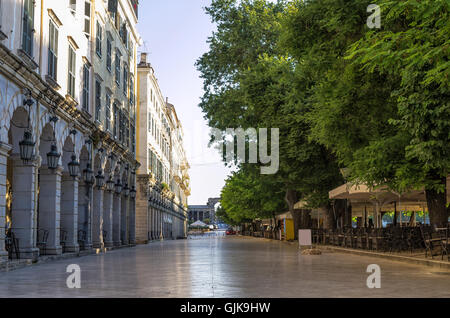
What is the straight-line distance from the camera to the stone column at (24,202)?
18062 mm

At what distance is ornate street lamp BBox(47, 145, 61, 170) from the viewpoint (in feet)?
65.8

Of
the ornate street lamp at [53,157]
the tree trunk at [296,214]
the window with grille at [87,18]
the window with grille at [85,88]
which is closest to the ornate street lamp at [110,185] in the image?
the window with grille at [85,88]

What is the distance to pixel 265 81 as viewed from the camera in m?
30.1

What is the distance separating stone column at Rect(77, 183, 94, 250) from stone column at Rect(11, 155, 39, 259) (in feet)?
27.2

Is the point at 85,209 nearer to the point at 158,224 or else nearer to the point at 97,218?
the point at 97,218

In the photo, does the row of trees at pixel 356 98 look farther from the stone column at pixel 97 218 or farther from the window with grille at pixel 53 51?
the stone column at pixel 97 218

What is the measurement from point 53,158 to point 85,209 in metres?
7.21

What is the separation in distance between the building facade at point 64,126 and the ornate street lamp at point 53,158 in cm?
4

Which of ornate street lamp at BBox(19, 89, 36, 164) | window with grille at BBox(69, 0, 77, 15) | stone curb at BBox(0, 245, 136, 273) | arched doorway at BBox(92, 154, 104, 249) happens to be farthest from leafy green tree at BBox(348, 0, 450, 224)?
arched doorway at BBox(92, 154, 104, 249)

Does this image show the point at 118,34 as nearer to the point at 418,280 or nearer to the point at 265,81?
the point at 265,81

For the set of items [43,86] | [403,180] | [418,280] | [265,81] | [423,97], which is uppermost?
[265,81]

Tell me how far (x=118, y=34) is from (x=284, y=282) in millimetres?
28086
